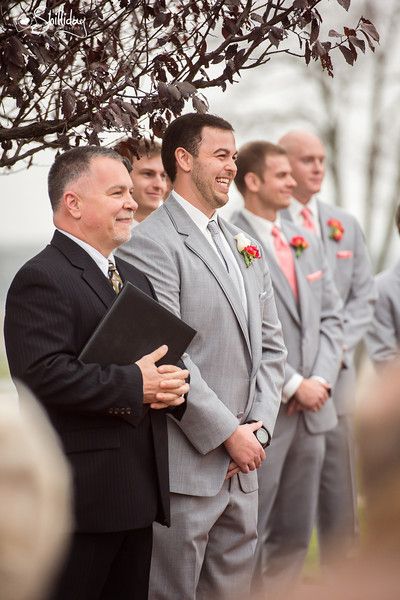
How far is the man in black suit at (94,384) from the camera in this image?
325 cm

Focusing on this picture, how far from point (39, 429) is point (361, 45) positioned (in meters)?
2.47

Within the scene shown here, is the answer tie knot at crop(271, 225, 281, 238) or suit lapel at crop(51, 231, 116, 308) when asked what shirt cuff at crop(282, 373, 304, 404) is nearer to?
tie knot at crop(271, 225, 281, 238)

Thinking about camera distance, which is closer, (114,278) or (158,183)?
(114,278)

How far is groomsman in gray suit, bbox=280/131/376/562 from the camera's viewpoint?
6266mm

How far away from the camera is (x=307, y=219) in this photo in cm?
644

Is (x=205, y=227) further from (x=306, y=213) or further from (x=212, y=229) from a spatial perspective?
(x=306, y=213)

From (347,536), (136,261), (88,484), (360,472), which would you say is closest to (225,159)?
(136,261)

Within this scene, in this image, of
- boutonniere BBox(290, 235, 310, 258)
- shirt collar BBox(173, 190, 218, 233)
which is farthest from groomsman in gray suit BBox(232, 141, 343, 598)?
shirt collar BBox(173, 190, 218, 233)

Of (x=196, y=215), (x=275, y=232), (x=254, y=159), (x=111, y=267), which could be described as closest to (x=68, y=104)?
(x=111, y=267)

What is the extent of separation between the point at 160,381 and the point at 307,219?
127 inches

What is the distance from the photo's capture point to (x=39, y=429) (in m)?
1.31

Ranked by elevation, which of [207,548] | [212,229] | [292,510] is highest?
[212,229]

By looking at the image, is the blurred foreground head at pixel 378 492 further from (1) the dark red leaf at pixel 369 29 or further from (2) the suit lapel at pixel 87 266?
(1) the dark red leaf at pixel 369 29

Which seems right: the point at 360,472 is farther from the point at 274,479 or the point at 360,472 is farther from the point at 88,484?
the point at 274,479
